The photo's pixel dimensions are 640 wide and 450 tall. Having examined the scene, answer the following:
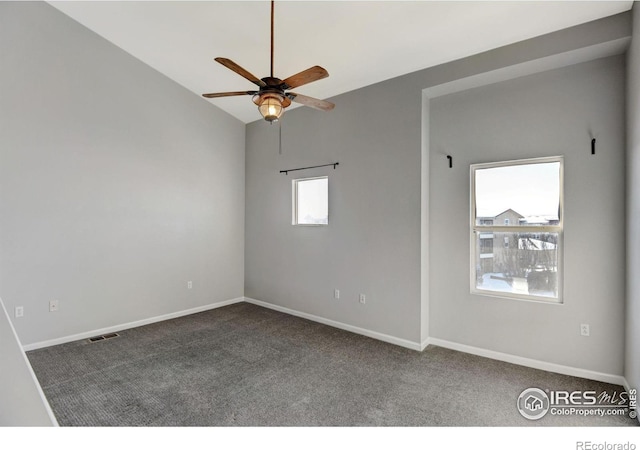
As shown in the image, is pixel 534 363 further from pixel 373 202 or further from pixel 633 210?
pixel 373 202

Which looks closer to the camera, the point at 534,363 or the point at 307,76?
the point at 307,76

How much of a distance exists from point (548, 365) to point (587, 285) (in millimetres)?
847

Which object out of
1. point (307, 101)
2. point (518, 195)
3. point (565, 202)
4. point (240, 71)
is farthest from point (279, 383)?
point (565, 202)

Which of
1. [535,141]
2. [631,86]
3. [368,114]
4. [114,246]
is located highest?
[368,114]

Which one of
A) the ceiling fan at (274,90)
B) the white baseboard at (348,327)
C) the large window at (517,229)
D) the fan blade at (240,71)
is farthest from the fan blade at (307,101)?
the white baseboard at (348,327)

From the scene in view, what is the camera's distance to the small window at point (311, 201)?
15.3ft

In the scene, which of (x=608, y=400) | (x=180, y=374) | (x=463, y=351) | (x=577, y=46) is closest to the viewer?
(x=608, y=400)

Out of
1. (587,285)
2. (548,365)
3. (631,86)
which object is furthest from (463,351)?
(631,86)

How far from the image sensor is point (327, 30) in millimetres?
3176

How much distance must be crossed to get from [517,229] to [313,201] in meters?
2.66

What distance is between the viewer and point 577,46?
9.03ft

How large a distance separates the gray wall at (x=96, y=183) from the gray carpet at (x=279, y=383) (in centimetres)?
72

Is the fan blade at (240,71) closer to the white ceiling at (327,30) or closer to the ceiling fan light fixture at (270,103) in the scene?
the ceiling fan light fixture at (270,103)
